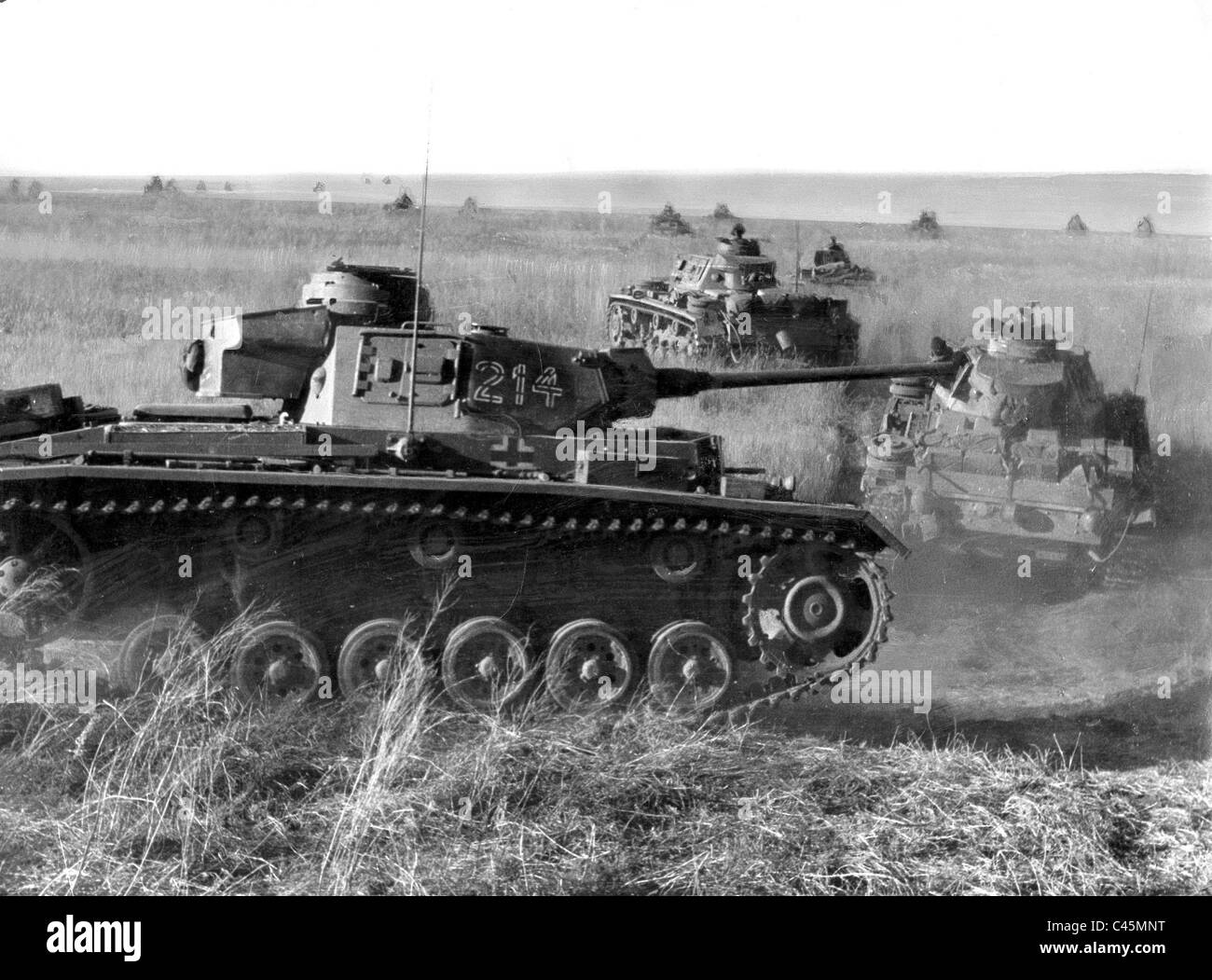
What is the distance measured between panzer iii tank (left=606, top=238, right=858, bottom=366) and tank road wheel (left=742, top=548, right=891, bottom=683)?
4.09m

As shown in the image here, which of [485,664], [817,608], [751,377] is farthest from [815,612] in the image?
[485,664]

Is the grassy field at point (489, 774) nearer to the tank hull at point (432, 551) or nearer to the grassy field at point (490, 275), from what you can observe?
the grassy field at point (490, 275)

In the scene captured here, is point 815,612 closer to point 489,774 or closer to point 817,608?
point 817,608

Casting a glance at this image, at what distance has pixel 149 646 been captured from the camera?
26.2 ft

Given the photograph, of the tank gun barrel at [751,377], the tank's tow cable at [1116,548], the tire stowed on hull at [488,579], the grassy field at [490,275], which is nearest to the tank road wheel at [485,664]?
the tire stowed on hull at [488,579]

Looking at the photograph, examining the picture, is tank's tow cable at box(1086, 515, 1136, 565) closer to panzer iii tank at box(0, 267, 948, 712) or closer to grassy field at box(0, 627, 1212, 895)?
grassy field at box(0, 627, 1212, 895)

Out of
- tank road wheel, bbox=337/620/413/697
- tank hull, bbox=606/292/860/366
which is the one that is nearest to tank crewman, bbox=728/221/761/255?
tank hull, bbox=606/292/860/366

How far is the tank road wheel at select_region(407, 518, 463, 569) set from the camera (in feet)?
25.8

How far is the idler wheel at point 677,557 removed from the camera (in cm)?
800

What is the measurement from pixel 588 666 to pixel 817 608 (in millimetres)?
1410

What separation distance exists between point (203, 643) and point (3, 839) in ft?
5.19

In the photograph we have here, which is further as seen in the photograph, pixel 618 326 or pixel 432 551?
pixel 618 326

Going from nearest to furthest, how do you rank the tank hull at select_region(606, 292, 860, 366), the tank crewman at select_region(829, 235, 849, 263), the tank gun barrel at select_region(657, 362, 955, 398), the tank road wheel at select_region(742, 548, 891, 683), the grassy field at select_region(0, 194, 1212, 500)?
the tank road wheel at select_region(742, 548, 891, 683) < the tank gun barrel at select_region(657, 362, 955, 398) < the grassy field at select_region(0, 194, 1212, 500) < the tank crewman at select_region(829, 235, 849, 263) < the tank hull at select_region(606, 292, 860, 366)

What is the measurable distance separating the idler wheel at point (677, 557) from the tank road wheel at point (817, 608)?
345mm
